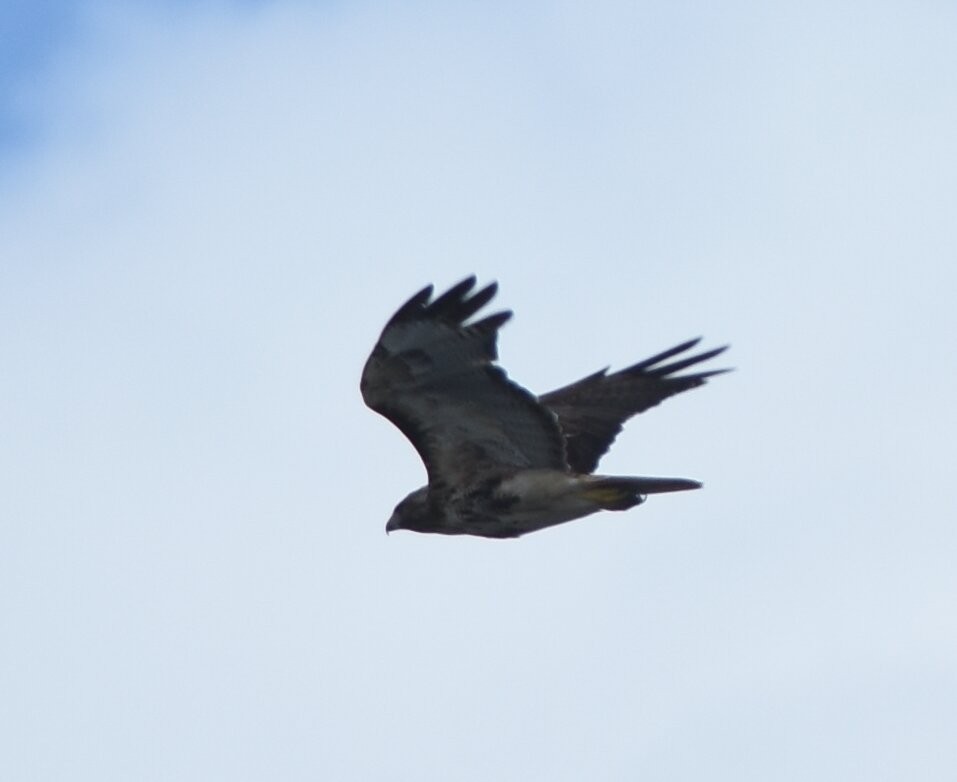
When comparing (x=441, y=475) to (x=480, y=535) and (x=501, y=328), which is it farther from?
(x=501, y=328)

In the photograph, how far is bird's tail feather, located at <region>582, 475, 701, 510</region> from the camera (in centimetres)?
1387

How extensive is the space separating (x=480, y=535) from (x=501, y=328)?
5.47ft

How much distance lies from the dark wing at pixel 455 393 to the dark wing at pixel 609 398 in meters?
1.58

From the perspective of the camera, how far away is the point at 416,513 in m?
14.9

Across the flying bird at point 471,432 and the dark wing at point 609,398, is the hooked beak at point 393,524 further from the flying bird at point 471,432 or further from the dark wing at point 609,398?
the dark wing at point 609,398

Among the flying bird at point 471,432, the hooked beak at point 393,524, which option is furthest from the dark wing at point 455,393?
the hooked beak at point 393,524

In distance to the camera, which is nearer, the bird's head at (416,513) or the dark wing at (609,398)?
the bird's head at (416,513)

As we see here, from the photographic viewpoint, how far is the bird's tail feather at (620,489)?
1387 cm

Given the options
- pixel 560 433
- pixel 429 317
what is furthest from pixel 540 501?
pixel 429 317

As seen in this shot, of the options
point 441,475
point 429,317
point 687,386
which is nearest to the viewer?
point 429,317

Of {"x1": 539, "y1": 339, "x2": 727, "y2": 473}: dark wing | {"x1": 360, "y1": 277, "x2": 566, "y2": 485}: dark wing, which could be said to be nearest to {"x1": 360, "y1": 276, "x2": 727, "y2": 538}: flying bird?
{"x1": 360, "y1": 277, "x2": 566, "y2": 485}: dark wing

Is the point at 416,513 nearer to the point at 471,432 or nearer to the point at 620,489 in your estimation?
the point at 471,432

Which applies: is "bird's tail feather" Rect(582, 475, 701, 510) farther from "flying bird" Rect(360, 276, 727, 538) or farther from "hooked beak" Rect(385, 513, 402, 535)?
"hooked beak" Rect(385, 513, 402, 535)

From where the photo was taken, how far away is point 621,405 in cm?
1630
